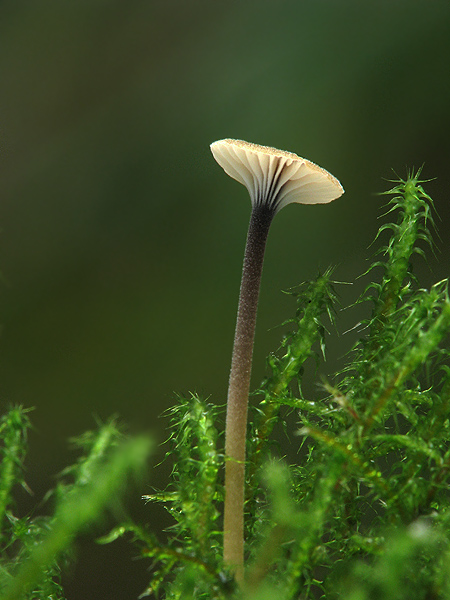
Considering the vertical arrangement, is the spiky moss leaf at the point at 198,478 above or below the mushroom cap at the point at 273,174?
below

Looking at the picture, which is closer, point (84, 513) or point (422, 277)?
point (84, 513)

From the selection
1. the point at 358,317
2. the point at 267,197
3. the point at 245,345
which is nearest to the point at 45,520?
the point at 245,345

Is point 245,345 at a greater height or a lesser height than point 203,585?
greater

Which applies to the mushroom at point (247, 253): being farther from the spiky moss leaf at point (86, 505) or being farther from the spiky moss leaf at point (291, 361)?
the spiky moss leaf at point (86, 505)

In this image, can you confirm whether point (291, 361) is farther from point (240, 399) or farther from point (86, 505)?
point (86, 505)

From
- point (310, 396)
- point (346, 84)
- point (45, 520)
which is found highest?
point (346, 84)

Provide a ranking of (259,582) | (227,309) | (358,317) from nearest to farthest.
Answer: (259,582) < (358,317) < (227,309)

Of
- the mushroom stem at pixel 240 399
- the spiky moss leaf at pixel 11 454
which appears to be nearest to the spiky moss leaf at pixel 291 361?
the mushroom stem at pixel 240 399

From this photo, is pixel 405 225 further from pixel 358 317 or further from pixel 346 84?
pixel 346 84

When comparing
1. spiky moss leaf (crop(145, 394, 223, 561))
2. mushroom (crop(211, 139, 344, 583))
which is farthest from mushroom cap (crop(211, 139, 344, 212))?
spiky moss leaf (crop(145, 394, 223, 561))
